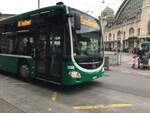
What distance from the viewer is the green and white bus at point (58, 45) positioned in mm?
6902

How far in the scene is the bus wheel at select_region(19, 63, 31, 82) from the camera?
8781 millimetres

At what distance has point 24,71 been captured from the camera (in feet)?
29.5

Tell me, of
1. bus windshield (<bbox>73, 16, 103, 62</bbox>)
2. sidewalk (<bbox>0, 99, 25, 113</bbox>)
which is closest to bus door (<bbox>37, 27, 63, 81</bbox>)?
bus windshield (<bbox>73, 16, 103, 62</bbox>)

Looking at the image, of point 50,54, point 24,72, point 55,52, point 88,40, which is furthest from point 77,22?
point 24,72

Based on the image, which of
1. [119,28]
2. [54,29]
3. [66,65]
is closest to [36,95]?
[66,65]

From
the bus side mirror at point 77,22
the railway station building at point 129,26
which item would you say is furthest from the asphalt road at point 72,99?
the railway station building at point 129,26

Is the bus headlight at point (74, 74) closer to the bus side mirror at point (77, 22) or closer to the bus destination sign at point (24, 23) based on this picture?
the bus side mirror at point (77, 22)

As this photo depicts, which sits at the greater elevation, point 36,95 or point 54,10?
point 54,10

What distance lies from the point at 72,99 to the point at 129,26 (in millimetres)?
67182

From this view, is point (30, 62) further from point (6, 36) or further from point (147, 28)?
point (147, 28)

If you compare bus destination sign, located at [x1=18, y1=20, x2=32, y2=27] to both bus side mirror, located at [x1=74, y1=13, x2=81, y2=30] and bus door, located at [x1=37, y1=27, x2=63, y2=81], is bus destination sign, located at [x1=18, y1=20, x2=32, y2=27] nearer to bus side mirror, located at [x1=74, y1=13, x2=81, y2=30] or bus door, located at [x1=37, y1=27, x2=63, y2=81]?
bus door, located at [x1=37, y1=27, x2=63, y2=81]

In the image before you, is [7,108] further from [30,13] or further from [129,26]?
[129,26]

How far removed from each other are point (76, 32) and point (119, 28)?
7448cm

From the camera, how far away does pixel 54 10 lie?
7.35 meters
